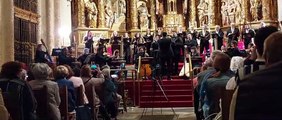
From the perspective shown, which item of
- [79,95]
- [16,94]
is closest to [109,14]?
[79,95]

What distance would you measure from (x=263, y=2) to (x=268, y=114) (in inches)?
824

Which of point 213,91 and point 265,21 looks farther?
point 265,21

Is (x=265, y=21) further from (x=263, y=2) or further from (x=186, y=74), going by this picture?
(x=186, y=74)

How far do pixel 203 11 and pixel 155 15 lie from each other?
115 inches

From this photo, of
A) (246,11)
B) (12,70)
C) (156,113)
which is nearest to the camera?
(12,70)

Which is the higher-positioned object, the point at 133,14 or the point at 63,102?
the point at 133,14

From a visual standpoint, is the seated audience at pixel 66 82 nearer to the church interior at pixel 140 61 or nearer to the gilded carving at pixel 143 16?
the church interior at pixel 140 61

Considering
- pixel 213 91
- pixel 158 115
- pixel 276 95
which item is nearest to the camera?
pixel 276 95

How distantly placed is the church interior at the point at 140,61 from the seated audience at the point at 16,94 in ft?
0.04

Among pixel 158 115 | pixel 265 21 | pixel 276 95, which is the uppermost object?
pixel 265 21

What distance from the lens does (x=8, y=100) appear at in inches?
203

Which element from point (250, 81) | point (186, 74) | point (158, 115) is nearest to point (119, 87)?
point (158, 115)

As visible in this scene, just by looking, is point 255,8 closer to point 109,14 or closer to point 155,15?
point 155,15

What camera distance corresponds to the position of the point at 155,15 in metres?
27.6
